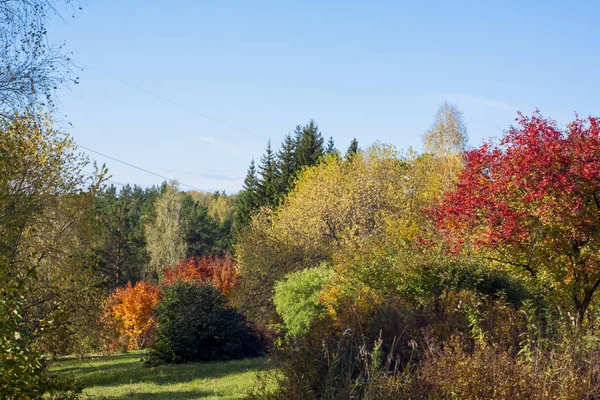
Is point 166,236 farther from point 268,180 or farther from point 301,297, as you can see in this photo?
point 301,297

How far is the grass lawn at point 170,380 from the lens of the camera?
1376cm

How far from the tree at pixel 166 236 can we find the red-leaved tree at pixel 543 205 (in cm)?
3707

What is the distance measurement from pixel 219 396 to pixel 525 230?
284 inches

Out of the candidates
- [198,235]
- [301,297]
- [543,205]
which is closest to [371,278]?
[543,205]

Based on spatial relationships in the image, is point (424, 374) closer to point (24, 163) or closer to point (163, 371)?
point (24, 163)

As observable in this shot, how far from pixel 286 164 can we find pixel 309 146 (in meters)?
2.11

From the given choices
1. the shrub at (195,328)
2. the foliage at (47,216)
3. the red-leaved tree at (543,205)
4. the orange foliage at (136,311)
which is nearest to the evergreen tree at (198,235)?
the orange foliage at (136,311)

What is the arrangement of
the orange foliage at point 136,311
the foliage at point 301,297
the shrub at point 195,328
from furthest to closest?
1. the orange foliage at point 136,311
2. the shrub at point 195,328
3. the foliage at point 301,297

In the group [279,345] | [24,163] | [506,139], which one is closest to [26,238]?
[24,163]

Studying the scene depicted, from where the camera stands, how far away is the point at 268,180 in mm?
44188

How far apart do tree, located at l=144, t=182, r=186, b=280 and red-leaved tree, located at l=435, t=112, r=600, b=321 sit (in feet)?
122

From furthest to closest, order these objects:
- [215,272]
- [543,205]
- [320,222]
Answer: [215,272] → [320,222] → [543,205]

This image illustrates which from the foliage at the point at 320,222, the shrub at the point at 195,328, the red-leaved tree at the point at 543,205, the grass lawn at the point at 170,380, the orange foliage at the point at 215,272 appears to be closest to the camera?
the red-leaved tree at the point at 543,205

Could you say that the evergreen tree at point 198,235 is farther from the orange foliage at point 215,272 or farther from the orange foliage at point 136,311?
the orange foliage at point 136,311
